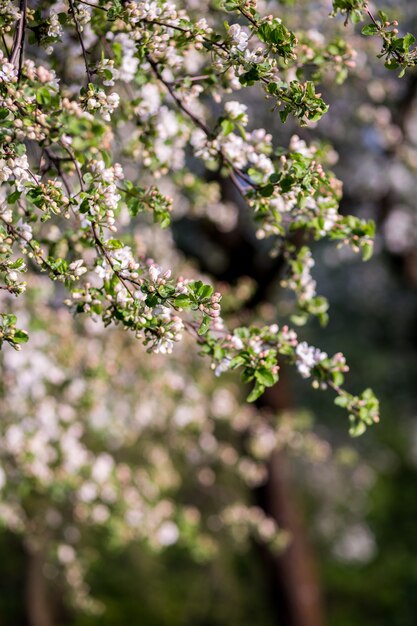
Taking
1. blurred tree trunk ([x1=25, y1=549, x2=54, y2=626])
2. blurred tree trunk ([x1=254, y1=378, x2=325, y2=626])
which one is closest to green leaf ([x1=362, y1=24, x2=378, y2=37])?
blurred tree trunk ([x1=254, y1=378, x2=325, y2=626])

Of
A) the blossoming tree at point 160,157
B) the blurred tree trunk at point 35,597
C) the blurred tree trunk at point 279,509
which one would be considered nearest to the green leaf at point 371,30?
the blossoming tree at point 160,157

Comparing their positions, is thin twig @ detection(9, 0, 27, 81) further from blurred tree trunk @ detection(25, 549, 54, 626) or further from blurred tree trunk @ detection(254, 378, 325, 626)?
blurred tree trunk @ detection(25, 549, 54, 626)

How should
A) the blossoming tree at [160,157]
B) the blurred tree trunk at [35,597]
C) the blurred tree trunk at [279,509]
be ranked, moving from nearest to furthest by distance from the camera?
the blossoming tree at [160,157], the blurred tree trunk at [279,509], the blurred tree trunk at [35,597]

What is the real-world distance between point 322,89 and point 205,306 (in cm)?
645

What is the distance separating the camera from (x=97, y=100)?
8.45 ft

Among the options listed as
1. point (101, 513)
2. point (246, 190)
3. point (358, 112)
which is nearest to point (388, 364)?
point (358, 112)

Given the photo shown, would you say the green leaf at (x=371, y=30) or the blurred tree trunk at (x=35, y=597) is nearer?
the green leaf at (x=371, y=30)

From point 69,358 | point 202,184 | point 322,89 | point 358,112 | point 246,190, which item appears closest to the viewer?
point 246,190

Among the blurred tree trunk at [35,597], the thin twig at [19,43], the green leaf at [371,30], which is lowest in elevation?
the thin twig at [19,43]

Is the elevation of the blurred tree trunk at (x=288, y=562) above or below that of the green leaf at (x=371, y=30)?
above

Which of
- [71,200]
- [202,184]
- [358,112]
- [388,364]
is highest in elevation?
[388,364]

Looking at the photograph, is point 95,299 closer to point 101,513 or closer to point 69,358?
point 69,358

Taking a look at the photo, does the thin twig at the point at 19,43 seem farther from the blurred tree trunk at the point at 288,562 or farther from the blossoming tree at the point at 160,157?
the blurred tree trunk at the point at 288,562

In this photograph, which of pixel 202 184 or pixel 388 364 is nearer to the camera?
pixel 202 184
